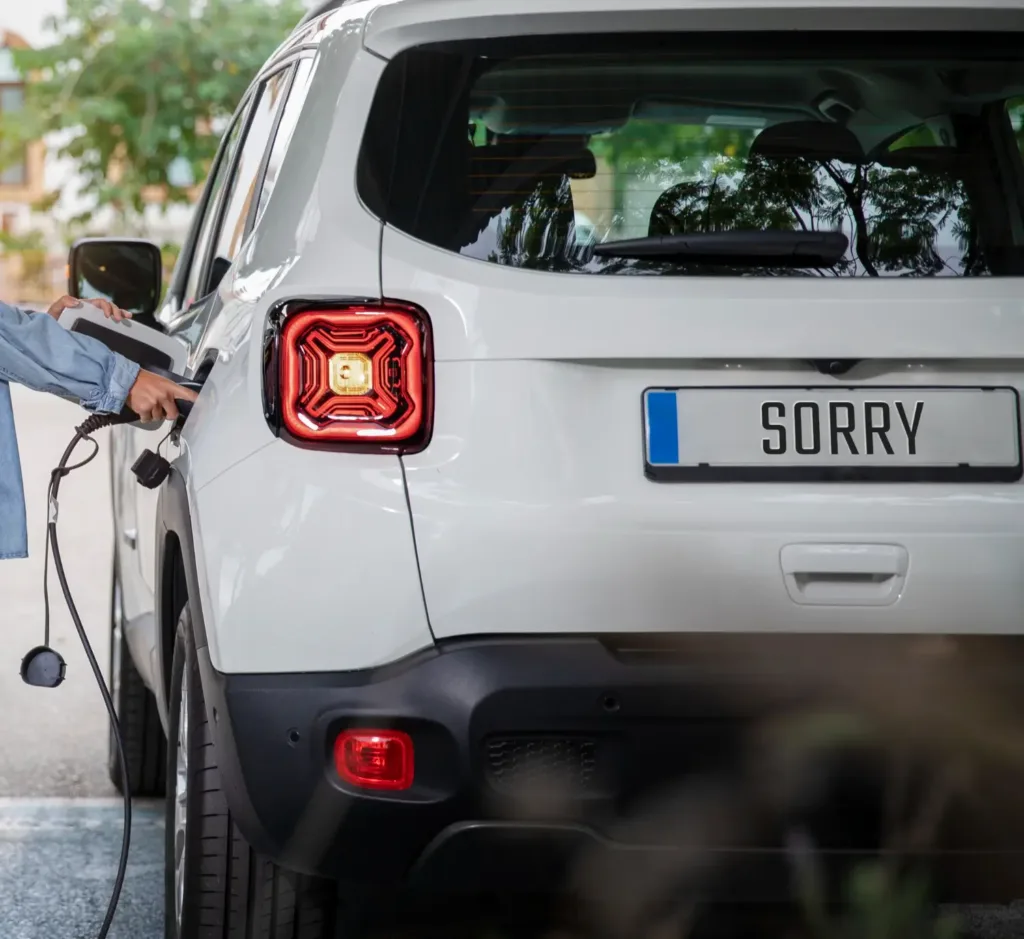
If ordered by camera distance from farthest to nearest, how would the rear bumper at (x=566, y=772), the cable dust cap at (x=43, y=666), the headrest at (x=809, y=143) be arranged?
the cable dust cap at (x=43, y=666), the headrest at (x=809, y=143), the rear bumper at (x=566, y=772)

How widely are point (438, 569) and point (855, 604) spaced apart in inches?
23.4

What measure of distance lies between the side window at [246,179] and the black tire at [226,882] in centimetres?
82

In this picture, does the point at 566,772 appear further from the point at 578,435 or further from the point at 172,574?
the point at 172,574

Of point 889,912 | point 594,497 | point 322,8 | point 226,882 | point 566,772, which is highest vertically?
point 322,8

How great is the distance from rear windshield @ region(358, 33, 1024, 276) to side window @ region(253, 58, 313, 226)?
0.86 ft

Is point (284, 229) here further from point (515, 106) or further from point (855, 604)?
point (855, 604)

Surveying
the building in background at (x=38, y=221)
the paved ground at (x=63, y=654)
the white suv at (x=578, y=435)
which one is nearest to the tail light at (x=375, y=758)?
the white suv at (x=578, y=435)

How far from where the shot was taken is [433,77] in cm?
302

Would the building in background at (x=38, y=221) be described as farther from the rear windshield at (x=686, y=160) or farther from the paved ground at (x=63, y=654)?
the rear windshield at (x=686, y=160)

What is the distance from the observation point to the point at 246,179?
3834 millimetres

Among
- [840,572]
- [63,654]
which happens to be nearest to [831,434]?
[840,572]

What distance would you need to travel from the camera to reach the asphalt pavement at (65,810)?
14.2 feet

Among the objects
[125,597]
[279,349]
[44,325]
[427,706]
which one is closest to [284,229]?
[279,349]

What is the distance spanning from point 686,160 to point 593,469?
0.52 meters
